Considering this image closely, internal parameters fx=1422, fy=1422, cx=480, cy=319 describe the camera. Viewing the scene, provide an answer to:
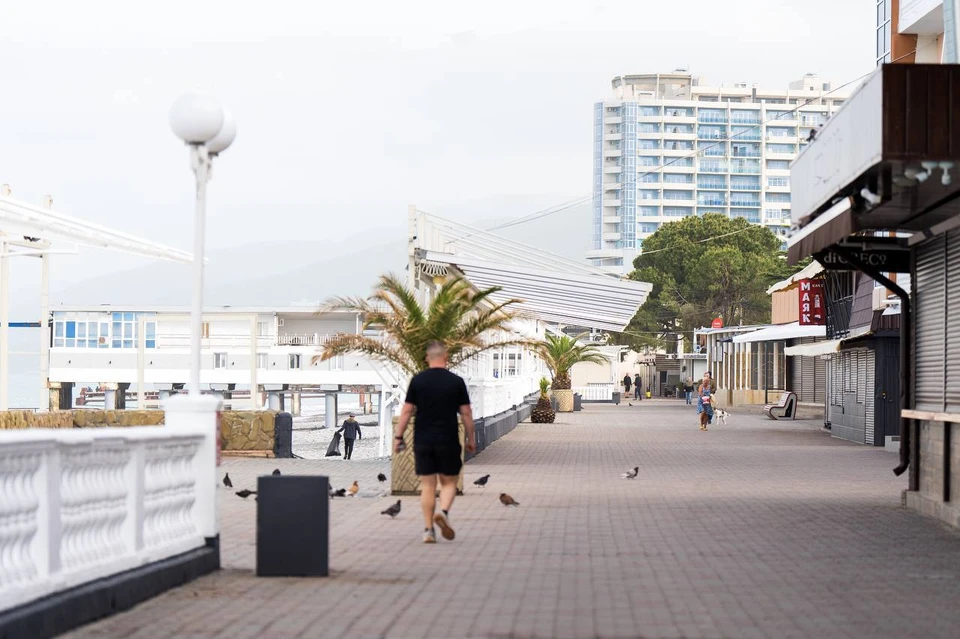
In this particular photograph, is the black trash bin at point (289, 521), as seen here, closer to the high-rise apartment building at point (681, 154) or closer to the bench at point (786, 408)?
the bench at point (786, 408)

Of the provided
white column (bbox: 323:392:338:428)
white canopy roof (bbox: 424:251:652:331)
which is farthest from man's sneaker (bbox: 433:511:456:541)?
white column (bbox: 323:392:338:428)

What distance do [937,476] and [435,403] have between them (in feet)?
18.5

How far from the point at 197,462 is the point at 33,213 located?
11.7 meters

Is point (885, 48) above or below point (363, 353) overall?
above

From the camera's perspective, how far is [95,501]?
787 cm

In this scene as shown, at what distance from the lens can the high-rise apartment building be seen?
596 ft

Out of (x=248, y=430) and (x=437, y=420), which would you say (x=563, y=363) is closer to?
(x=248, y=430)

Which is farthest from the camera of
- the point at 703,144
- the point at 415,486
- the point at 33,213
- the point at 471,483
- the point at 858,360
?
the point at 703,144

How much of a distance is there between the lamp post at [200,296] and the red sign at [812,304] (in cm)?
3024

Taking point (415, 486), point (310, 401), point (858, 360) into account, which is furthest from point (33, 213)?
point (310, 401)

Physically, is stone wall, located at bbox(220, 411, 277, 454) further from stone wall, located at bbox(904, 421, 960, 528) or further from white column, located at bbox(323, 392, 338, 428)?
white column, located at bbox(323, 392, 338, 428)

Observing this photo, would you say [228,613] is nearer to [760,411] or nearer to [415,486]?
[415,486]

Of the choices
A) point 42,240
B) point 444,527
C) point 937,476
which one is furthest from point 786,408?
point 444,527

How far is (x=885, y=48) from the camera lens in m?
25.2
